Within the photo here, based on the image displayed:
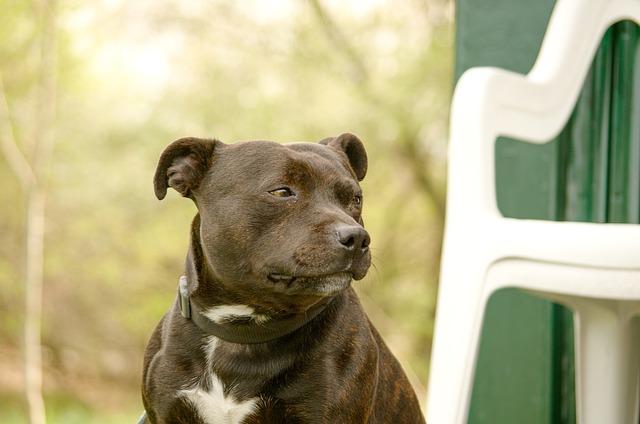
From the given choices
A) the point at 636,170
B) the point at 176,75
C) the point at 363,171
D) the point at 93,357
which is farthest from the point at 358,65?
the point at 363,171

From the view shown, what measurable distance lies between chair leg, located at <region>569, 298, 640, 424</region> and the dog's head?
2.64 feet

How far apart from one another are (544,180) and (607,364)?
95 centimetres

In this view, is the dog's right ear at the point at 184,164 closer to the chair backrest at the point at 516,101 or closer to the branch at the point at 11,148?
the chair backrest at the point at 516,101

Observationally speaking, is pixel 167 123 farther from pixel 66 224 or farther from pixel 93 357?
pixel 93 357

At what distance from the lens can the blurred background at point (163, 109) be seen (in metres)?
6.14

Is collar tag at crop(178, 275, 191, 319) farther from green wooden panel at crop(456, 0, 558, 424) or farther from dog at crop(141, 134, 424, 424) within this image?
green wooden panel at crop(456, 0, 558, 424)

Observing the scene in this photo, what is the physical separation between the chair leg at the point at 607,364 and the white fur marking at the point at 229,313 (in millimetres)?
901

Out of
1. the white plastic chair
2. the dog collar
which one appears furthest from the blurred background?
the dog collar

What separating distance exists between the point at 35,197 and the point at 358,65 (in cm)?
253

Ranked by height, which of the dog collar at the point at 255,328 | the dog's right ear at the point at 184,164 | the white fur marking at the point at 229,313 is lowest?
the dog collar at the point at 255,328

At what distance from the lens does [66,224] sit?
6.43m

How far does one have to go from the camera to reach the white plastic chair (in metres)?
1.92

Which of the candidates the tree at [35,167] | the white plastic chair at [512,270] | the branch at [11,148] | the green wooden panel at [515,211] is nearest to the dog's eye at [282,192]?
the white plastic chair at [512,270]

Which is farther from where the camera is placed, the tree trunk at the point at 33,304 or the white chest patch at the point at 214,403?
the tree trunk at the point at 33,304
